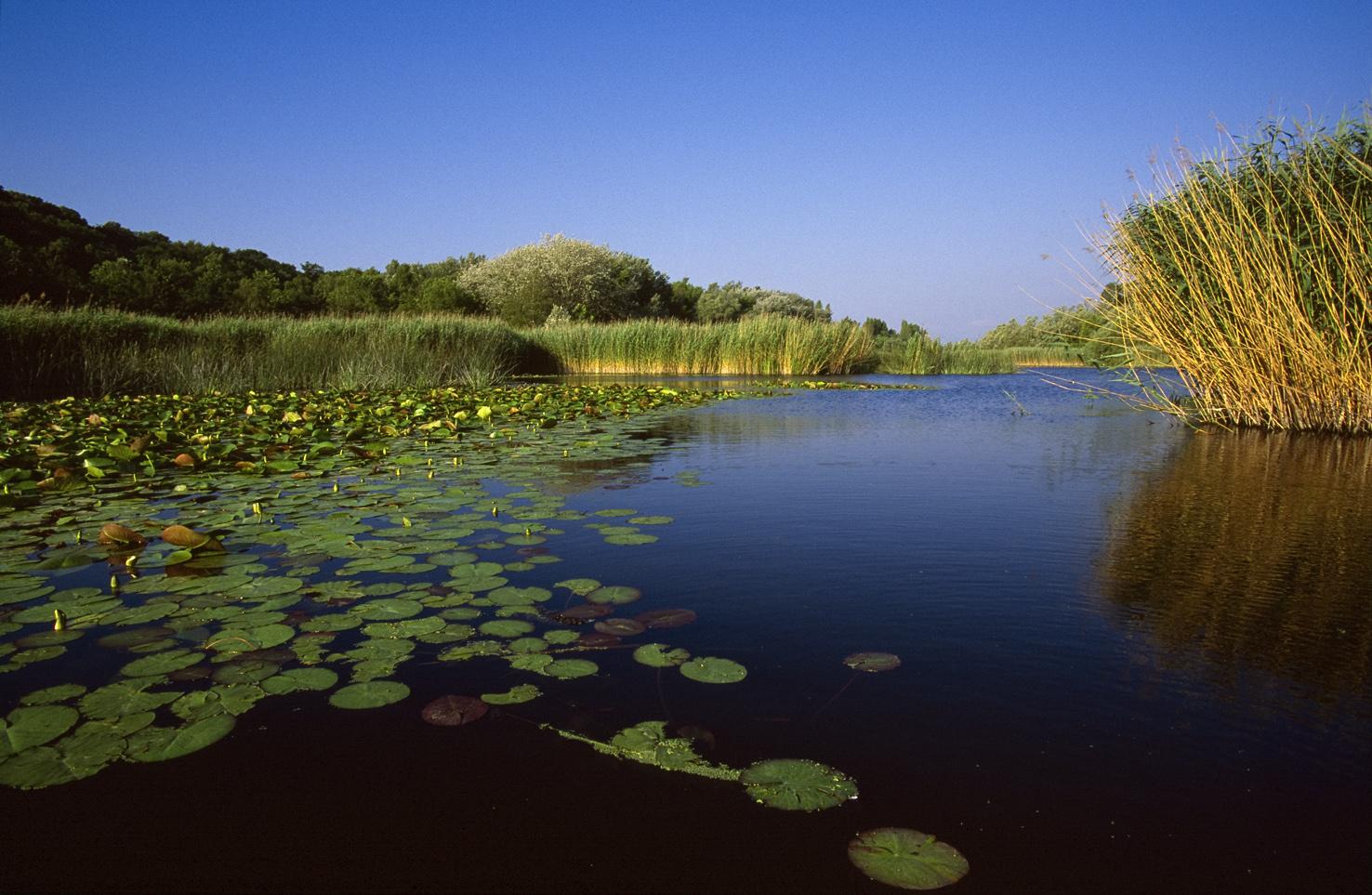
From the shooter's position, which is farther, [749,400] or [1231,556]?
[749,400]

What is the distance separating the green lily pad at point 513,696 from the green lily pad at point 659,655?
0.96 ft

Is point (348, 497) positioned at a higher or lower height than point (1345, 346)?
lower

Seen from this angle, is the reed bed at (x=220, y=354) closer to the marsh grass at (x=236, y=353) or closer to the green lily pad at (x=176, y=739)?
the marsh grass at (x=236, y=353)

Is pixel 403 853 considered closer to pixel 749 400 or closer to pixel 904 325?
pixel 749 400

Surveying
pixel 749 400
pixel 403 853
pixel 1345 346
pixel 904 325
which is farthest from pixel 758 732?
pixel 904 325

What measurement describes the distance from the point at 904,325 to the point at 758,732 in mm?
42395

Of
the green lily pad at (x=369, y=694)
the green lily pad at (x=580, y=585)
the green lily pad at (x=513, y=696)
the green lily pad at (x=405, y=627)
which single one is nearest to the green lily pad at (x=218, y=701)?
the green lily pad at (x=369, y=694)

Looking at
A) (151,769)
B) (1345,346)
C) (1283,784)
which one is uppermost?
(1345,346)

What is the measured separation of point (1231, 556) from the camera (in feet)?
9.43

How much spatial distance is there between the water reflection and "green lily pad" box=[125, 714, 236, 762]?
2.27m

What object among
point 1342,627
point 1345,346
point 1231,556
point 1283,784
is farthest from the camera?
point 1345,346

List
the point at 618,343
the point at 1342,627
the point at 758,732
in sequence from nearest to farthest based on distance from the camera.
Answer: the point at 758,732 < the point at 1342,627 < the point at 618,343

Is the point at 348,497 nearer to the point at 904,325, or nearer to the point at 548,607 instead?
the point at 548,607

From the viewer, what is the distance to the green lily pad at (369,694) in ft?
5.57
